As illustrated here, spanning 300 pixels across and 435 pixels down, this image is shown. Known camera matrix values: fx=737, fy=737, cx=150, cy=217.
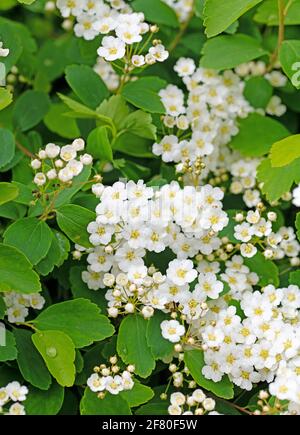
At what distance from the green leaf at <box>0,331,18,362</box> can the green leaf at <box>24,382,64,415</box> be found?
13cm

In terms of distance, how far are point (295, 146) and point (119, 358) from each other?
0.70 metres

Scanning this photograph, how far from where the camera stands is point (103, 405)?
173 centimetres

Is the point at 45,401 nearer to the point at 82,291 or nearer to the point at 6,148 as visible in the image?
the point at 82,291

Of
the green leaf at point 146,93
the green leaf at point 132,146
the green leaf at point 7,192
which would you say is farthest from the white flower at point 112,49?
the green leaf at point 7,192

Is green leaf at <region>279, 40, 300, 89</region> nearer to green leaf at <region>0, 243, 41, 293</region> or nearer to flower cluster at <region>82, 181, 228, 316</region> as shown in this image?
flower cluster at <region>82, 181, 228, 316</region>

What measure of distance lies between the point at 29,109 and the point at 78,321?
2.72 ft

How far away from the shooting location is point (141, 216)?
1837 mm

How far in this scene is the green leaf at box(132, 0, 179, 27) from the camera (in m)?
2.38

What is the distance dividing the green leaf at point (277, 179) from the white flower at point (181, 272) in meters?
0.36

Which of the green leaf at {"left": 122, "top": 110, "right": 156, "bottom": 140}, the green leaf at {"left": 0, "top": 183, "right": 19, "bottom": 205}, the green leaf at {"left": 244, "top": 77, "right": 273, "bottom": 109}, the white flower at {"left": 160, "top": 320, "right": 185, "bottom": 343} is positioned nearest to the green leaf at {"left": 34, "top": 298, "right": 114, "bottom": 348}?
the white flower at {"left": 160, "top": 320, "right": 185, "bottom": 343}

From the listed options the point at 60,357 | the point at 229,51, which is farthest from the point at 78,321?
the point at 229,51

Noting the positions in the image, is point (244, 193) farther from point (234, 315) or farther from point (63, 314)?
point (63, 314)
